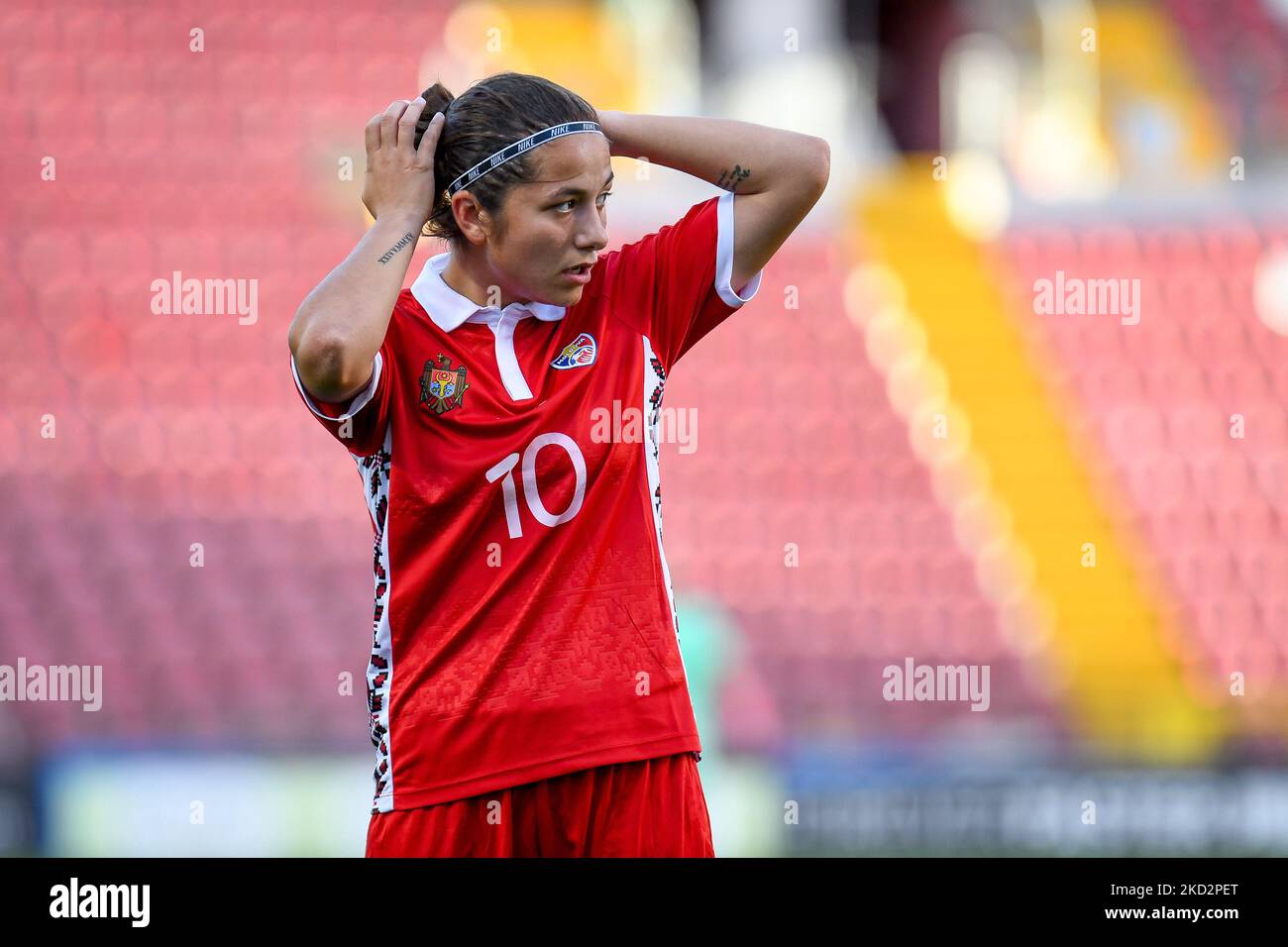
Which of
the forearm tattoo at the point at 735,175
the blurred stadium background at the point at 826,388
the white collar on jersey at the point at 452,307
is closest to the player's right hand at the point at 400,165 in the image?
the white collar on jersey at the point at 452,307

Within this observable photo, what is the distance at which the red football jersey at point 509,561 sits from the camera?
6.15ft

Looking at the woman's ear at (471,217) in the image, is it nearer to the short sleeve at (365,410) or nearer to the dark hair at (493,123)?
the dark hair at (493,123)

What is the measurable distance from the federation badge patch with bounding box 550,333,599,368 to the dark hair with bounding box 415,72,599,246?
0.19 metres

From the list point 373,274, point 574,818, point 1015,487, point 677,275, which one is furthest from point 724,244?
point 1015,487

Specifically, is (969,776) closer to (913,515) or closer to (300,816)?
(913,515)

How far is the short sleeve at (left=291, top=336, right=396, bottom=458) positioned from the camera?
1861mm

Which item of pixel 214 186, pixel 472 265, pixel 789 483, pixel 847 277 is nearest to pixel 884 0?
pixel 847 277

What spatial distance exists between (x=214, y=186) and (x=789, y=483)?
9.06ft

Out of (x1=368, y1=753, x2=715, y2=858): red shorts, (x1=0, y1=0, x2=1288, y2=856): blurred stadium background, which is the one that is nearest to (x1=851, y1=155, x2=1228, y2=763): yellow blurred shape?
(x1=0, y1=0, x2=1288, y2=856): blurred stadium background

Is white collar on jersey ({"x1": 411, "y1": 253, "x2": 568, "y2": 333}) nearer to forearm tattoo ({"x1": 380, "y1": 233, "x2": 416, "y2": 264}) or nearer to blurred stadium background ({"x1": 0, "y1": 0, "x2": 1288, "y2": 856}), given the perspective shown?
forearm tattoo ({"x1": 380, "y1": 233, "x2": 416, "y2": 264})

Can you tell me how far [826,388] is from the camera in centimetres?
623

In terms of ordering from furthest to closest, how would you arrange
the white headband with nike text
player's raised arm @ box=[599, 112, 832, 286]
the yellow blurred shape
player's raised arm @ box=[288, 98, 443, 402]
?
the yellow blurred shape, player's raised arm @ box=[599, 112, 832, 286], the white headband with nike text, player's raised arm @ box=[288, 98, 443, 402]

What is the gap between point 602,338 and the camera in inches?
78.2

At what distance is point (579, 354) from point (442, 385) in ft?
0.63
